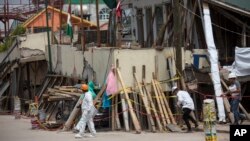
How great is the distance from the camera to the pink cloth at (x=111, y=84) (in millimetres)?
20266

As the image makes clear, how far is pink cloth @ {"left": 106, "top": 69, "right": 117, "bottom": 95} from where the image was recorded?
20.3 metres

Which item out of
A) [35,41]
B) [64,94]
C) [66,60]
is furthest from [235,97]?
[35,41]

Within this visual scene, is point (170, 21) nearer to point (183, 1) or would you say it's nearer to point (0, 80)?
point (183, 1)

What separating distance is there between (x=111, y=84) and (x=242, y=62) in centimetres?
510

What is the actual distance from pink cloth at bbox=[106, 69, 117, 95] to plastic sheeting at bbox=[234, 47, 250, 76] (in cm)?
471

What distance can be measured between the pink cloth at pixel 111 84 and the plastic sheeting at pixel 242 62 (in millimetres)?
4709

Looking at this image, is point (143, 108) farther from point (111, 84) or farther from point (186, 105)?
point (186, 105)

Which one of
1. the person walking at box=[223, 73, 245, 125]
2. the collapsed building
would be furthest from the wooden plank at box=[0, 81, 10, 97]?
the person walking at box=[223, 73, 245, 125]

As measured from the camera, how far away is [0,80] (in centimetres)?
4025

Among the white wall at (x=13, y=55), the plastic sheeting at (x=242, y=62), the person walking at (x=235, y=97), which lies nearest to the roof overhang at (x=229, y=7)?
the plastic sheeting at (x=242, y=62)

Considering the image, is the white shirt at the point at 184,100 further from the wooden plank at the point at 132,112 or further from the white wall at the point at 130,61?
the white wall at the point at 130,61

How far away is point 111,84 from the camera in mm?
20312

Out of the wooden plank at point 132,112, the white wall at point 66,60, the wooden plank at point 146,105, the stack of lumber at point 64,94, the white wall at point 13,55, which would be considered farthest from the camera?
the white wall at point 13,55

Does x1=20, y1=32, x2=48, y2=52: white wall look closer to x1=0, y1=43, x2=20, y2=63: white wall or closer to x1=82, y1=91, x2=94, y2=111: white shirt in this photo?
x1=0, y1=43, x2=20, y2=63: white wall
